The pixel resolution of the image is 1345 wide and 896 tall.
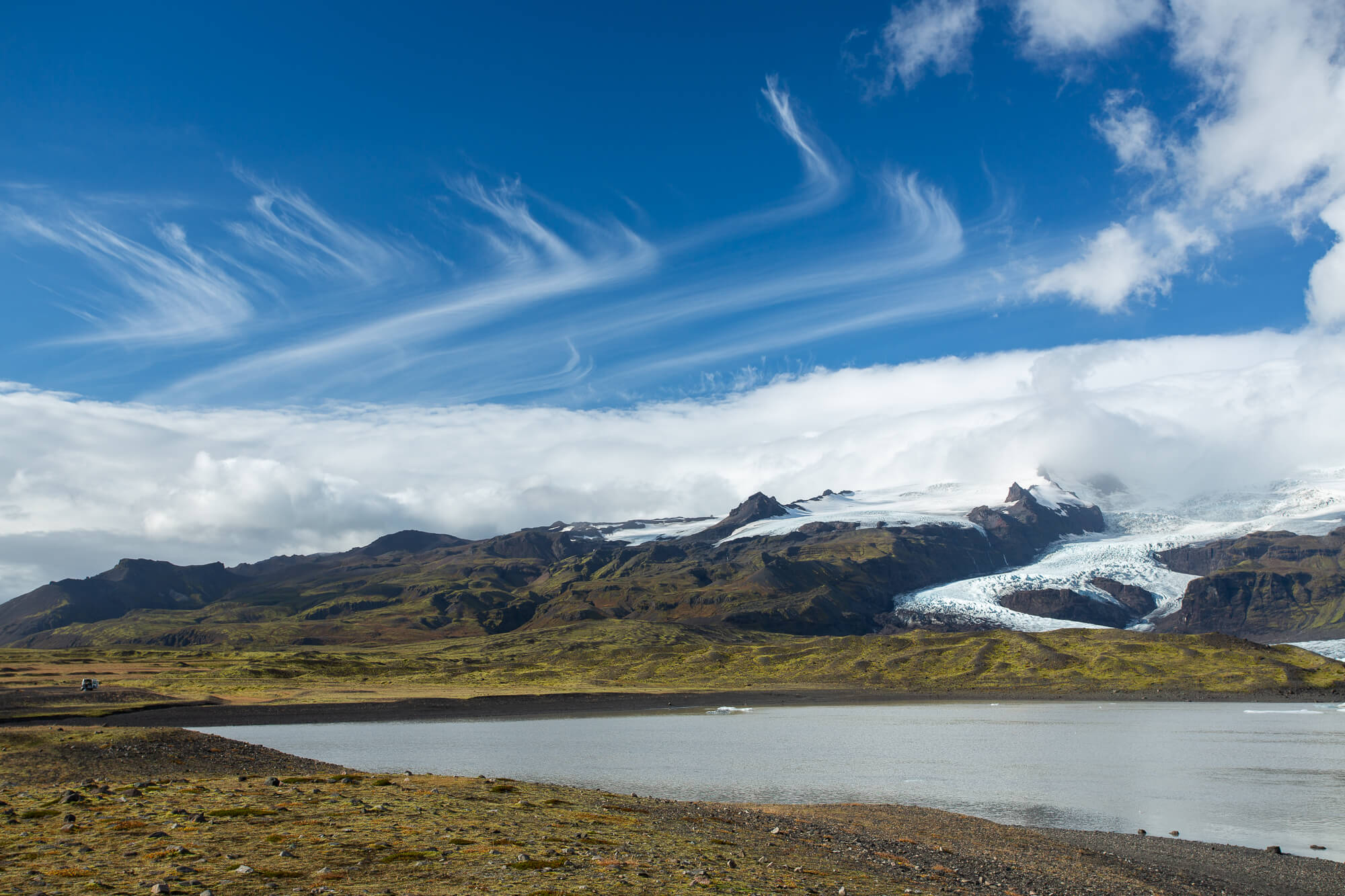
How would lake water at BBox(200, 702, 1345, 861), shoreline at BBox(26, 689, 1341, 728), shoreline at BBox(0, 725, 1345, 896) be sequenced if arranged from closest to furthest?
shoreline at BBox(0, 725, 1345, 896) < lake water at BBox(200, 702, 1345, 861) < shoreline at BBox(26, 689, 1341, 728)

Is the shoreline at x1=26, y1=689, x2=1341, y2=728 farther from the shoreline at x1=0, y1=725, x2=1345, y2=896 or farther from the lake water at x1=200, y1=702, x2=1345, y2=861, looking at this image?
the shoreline at x1=0, y1=725, x2=1345, y2=896

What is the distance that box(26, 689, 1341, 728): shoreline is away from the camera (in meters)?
105

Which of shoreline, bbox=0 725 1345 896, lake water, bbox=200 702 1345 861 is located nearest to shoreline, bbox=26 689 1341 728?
lake water, bbox=200 702 1345 861

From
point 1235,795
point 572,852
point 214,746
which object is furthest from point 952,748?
point 572,852

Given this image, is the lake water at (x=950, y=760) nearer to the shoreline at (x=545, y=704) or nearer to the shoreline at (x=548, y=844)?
the shoreline at (x=548, y=844)

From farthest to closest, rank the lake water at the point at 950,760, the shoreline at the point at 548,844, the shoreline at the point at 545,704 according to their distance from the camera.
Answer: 1. the shoreline at the point at 545,704
2. the lake water at the point at 950,760
3. the shoreline at the point at 548,844

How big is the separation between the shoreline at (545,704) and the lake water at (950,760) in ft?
30.6

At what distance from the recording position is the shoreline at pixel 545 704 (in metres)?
105

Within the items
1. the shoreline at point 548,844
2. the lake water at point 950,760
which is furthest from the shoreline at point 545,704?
the shoreline at point 548,844

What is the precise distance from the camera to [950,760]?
2847 inches

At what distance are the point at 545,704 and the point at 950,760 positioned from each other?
306 ft

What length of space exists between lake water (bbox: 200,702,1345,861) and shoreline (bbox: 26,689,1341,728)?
9.34m

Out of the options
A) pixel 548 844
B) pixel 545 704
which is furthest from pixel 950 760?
pixel 545 704

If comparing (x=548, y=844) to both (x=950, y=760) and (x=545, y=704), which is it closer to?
(x=950, y=760)
